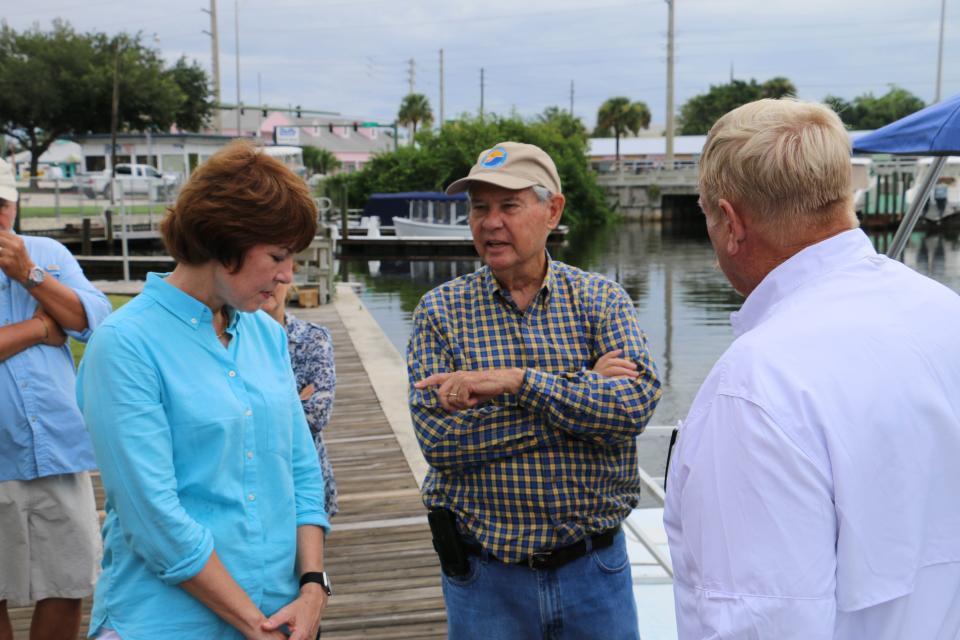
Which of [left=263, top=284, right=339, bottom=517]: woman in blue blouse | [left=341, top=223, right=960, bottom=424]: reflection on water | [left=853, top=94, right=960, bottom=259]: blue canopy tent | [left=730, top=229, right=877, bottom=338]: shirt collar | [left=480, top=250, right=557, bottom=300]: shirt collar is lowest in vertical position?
[left=341, top=223, right=960, bottom=424]: reflection on water

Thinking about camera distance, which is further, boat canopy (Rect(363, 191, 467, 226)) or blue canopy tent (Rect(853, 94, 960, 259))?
boat canopy (Rect(363, 191, 467, 226))

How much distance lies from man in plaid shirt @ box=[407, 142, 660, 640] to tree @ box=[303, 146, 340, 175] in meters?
69.5

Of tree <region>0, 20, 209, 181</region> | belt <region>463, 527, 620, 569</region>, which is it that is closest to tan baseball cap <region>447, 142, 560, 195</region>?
belt <region>463, 527, 620, 569</region>

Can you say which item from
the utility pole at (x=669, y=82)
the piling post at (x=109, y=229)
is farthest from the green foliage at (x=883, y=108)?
the piling post at (x=109, y=229)

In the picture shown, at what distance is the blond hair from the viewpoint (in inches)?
59.1

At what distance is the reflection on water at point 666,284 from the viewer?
15.8 metres

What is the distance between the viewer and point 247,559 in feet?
6.79

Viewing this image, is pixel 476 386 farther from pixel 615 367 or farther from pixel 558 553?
pixel 558 553

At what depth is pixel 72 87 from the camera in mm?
53875

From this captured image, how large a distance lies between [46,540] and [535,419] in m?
1.70

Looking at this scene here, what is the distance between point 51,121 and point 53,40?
4.98 m

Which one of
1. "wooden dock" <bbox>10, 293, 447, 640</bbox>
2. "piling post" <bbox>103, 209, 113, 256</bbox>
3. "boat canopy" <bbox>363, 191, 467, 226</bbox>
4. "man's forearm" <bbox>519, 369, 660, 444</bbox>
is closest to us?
"man's forearm" <bbox>519, 369, 660, 444</bbox>

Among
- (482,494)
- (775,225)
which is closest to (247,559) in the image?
(482,494)

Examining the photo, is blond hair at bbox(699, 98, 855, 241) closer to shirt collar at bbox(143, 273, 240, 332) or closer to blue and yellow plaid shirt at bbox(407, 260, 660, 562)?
blue and yellow plaid shirt at bbox(407, 260, 660, 562)
